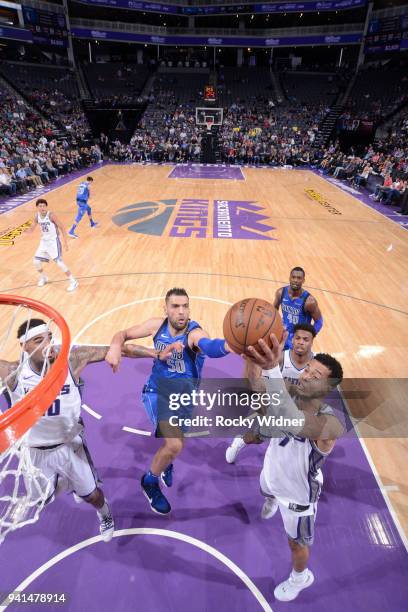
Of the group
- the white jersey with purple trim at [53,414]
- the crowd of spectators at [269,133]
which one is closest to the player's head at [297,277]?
the white jersey with purple trim at [53,414]

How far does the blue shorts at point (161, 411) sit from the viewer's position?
3.40m

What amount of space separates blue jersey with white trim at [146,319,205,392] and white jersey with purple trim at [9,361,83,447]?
2.67 ft

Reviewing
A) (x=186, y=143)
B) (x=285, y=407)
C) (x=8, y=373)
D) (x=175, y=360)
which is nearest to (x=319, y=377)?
(x=285, y=407)

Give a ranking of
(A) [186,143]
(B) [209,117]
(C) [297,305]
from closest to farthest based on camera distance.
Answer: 1. (C) [297,305]
2. (A) [186,143]
3. (B) [209,117]

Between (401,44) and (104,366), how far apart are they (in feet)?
100.0

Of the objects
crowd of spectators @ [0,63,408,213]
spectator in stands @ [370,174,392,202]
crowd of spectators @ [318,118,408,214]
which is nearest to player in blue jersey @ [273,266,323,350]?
crowd of spectators @ [318,118,408,214]

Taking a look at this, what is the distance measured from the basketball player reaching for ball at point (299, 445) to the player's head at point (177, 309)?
0.87 metres

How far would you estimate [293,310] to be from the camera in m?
4.61

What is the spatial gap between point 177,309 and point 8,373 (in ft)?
4.54

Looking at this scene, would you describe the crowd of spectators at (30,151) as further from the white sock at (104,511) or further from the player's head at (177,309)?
the white sock at (104,511)

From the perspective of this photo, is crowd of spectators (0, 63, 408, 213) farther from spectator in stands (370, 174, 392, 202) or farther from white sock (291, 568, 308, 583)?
white sock (291, 568, 308, 583)

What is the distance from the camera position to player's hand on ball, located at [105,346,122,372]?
2.69 meters

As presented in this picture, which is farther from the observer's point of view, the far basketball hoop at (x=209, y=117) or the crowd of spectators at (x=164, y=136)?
the far basketball hoop at (x=209, y=117)

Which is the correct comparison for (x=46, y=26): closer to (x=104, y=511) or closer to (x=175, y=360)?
(x=175, y=360)
